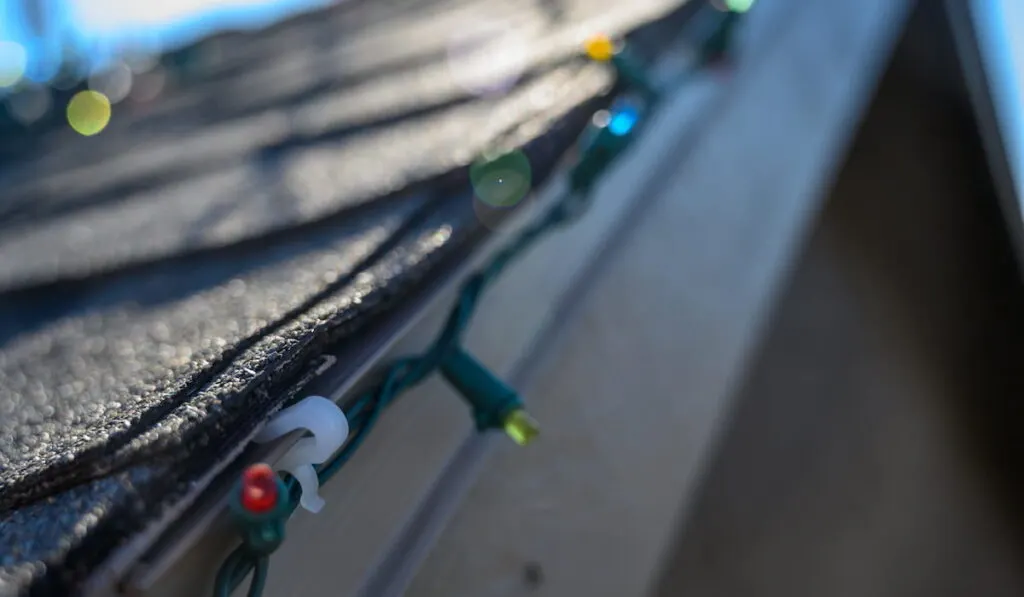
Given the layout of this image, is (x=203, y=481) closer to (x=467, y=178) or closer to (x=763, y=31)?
(x=467, y=178)

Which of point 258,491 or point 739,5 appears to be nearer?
point 258,491

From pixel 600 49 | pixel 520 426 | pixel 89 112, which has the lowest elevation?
pixel 520 426

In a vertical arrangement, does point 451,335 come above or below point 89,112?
below

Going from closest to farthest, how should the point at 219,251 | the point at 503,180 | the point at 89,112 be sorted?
the point at 503,180
the point at 219,251
the point at 89,112

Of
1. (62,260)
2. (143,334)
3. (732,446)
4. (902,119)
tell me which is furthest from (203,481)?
(902,119)

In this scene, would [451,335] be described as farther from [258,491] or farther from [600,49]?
[600,49]

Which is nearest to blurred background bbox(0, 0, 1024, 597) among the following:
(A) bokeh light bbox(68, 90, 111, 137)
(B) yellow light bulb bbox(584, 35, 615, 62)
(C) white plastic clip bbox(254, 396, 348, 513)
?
(A) bokeh light bbox(68, 90, 111, 137)

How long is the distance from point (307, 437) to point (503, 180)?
1.03 feet

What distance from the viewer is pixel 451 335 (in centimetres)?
53

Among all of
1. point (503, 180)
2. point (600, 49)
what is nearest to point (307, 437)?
point (503, 180)

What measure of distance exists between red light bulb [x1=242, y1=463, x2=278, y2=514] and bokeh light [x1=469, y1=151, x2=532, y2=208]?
34 centimetres

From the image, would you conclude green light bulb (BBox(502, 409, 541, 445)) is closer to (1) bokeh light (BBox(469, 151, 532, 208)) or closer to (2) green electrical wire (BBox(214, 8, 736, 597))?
(2) green electrical wire (BBox(214, 8, 736, 597))

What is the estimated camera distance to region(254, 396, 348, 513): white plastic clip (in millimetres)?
380

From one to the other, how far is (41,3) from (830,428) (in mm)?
2703
